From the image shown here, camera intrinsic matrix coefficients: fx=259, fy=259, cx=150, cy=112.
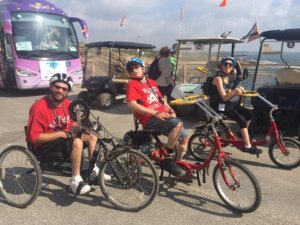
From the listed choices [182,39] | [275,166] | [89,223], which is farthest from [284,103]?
[89,223]

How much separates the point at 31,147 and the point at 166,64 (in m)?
4.22

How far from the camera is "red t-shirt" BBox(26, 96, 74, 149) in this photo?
9.63 ft

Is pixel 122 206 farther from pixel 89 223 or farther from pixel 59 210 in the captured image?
pixel 59 210

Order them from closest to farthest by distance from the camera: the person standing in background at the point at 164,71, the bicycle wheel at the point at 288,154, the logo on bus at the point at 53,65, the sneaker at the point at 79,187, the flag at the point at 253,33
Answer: the sneaker at the point at 79,187 → the bicycle wheel at the point at 288,154 → the person standing in background at the point at 164,71 → the flag at the point at 253,33 → the logo on bus at the point at 53,65

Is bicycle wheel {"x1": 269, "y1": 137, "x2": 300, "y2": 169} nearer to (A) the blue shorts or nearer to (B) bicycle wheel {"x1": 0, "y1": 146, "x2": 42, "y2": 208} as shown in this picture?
(A) the blue shorts

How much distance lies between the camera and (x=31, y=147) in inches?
125

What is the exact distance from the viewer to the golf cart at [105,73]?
8.45 m

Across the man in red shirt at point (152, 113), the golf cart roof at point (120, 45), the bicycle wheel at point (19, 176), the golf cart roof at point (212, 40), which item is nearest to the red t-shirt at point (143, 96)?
the man in red shirt at point (152, 113)

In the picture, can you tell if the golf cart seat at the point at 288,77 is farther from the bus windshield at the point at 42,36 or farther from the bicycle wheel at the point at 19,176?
the bus windshield at the point at 42,36

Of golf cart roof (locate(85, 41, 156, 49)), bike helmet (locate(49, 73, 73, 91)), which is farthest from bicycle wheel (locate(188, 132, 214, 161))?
golf cart roof (locate(85, 41, 156, 49))

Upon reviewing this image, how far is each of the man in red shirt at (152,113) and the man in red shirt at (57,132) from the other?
70 cm

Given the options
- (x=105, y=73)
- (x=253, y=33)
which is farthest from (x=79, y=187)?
(x=105, y=73)

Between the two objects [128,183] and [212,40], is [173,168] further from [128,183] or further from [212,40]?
[212,40]

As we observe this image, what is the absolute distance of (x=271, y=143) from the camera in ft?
13.4
